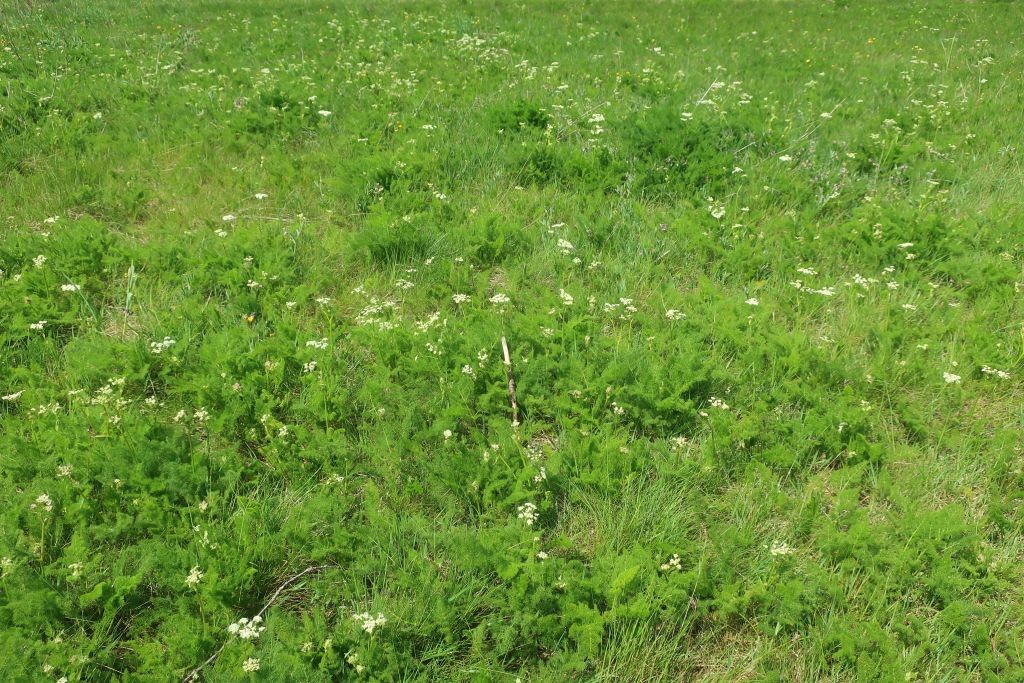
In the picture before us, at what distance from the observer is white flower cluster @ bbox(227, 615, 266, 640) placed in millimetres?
2662

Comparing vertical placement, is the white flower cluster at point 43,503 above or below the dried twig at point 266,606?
above

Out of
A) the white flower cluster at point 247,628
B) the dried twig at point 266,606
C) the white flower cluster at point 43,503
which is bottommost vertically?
the dried twig at point 266,606

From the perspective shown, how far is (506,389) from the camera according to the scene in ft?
13.2

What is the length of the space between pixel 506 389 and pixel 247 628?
6.25 ft

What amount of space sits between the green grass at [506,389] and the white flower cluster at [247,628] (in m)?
0.07

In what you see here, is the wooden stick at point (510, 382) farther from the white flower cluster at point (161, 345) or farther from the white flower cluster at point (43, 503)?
the white flower cluster at point (43, 503)

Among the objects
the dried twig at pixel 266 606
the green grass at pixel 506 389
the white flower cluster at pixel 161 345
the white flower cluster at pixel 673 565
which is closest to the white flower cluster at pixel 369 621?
the green grass at pixel 506 389

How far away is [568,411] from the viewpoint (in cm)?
396

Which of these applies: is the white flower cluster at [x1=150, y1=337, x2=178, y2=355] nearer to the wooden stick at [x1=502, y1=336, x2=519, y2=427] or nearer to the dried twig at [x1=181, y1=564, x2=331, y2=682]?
the dried twig at [x1=181, y1=564, x2=331, y2=682]

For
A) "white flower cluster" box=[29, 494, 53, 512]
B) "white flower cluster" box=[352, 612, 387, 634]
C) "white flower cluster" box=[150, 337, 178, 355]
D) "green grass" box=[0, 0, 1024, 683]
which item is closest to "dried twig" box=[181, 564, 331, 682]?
"green grass" box=[0, 0, 1024, 683]

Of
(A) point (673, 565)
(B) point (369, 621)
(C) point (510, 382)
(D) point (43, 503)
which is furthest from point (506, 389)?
(D) point (43, 503)

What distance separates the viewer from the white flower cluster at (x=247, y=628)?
2.66 meters

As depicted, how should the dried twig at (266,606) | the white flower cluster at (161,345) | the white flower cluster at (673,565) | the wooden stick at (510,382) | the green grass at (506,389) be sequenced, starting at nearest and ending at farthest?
the dried twig at (266,606) → the green grass at (506,389) → the white flower cluster at (673,565) → the wooden stick at (510,382) → the white flower cluster at (161,345)

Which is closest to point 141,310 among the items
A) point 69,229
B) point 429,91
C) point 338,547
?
point 69,229
